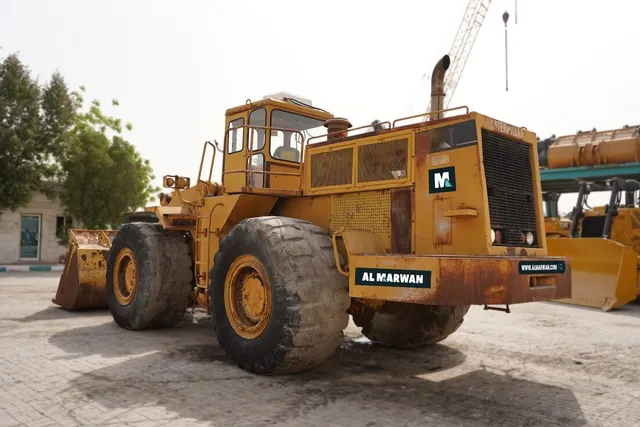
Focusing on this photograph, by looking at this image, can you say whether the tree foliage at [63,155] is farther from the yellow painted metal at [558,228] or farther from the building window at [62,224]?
the yellow painted metal at [558,228]

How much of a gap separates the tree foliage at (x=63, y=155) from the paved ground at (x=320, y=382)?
1574 cm

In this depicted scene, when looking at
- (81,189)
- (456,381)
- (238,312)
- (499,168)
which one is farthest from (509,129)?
(81,189)

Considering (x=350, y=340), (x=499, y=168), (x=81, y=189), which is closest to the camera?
(x=499, y=168)

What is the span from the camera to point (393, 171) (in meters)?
5.82

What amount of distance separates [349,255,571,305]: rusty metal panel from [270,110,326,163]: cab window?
112 inches

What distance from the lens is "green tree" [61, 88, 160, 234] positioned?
79.6 ft

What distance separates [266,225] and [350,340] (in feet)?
10.1

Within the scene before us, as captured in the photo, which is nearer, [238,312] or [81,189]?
[238,312]

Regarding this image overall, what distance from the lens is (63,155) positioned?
24.0 meters

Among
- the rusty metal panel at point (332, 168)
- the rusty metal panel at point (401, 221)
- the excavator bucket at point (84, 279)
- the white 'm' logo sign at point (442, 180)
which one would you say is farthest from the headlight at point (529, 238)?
the excavator bucket at point (84, 279)

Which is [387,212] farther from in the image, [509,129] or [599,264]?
[599,264]

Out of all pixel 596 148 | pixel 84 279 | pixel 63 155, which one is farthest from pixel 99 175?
pixel 596 148

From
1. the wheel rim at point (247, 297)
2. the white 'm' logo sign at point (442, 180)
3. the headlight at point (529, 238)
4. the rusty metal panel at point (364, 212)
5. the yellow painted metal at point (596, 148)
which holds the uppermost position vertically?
the yellow painted metal at point (596, 148)

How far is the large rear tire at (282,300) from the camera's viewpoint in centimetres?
510
